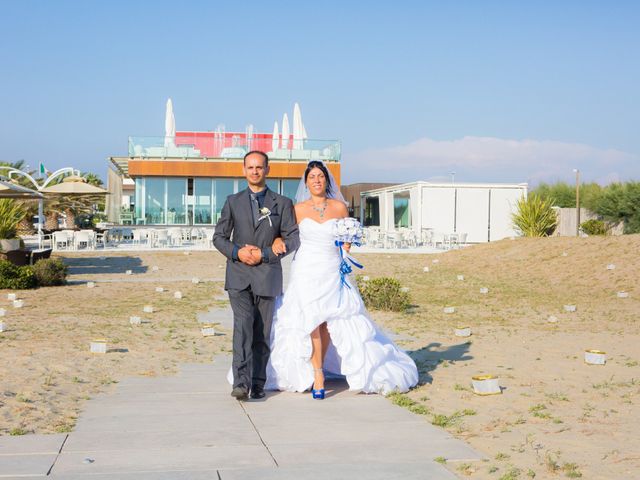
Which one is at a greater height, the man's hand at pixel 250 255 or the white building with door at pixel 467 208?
the white building with door at pixel 467 208

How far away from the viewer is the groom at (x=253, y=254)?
591 cm

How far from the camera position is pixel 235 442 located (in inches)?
185

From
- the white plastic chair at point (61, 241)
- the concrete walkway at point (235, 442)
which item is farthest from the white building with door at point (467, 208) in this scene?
the concrete walkway at point (235, 442)

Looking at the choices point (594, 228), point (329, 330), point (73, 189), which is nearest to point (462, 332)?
point (329, 330)

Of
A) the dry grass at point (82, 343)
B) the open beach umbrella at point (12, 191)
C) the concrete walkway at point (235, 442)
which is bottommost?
the dry grass at point (82, 343)

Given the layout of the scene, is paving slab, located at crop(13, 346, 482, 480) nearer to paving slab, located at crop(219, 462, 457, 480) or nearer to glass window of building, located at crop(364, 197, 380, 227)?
paving slab, located at crop(219, 462, 457, 480)

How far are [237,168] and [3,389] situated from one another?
104 feet

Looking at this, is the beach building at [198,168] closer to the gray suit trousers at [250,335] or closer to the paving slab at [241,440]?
the gray suit trousers at [250,335]

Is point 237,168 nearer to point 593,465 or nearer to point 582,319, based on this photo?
point 582,319

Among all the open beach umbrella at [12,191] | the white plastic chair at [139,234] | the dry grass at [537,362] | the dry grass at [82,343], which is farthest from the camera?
the white plastic chair at [139,234]

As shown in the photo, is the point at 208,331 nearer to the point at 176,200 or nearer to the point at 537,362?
the point at 537,362

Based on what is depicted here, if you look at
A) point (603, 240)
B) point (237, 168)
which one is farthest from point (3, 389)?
point (237, 168)

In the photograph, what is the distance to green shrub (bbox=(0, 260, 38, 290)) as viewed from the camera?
1536 cm

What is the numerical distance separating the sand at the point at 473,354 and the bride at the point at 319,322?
15.3 inches
